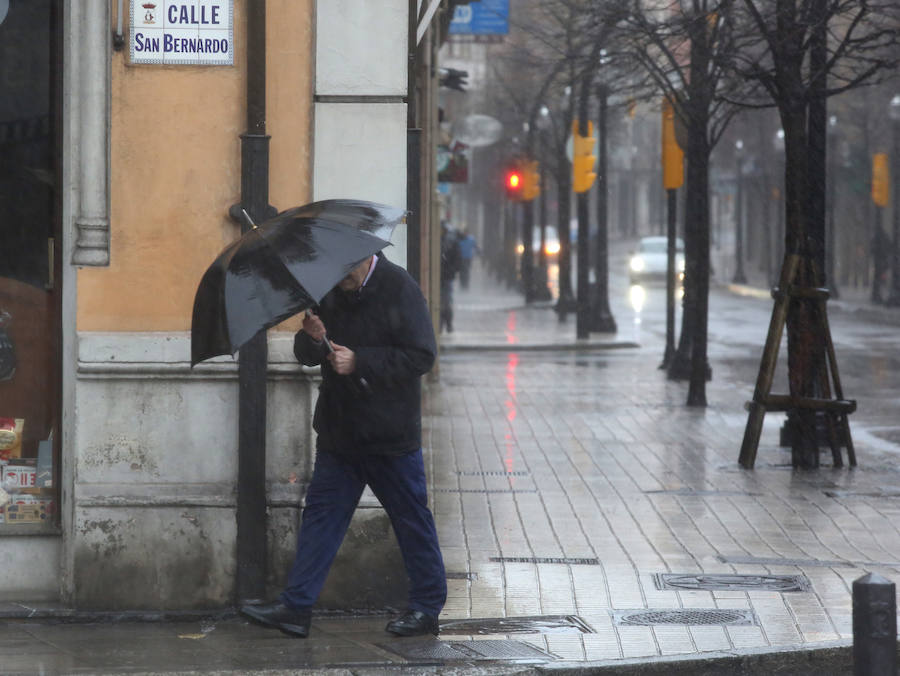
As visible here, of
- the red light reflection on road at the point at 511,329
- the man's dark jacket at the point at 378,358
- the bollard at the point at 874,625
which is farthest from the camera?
the red light reflection on road at the point at 511,329

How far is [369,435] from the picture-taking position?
6.66 m

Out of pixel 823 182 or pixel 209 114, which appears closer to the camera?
A: pixel 209 114

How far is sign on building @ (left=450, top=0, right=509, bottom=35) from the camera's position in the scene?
1009 inches

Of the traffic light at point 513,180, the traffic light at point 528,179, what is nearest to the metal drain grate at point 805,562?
the traffic light at point 513,180

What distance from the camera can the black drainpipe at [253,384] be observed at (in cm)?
730

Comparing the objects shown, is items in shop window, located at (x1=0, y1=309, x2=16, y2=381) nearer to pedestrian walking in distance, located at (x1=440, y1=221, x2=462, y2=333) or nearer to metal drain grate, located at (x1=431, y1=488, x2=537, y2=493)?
metal drain grate, located at (x1=431, y1=488, x2=537, y2=493)

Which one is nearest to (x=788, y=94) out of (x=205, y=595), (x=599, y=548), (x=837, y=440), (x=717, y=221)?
(x=837, y=440)

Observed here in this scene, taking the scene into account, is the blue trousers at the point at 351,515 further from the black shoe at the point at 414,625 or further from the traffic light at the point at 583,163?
the traffic light at the point at 583,163

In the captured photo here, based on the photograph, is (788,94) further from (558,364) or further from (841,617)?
(558,364)

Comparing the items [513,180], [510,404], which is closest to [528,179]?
[513,180]

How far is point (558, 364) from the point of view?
76.1 ft

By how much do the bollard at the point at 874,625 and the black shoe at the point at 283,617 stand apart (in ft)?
8.78

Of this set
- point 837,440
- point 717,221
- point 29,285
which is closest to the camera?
point 29,285

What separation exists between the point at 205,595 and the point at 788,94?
22.6ft
